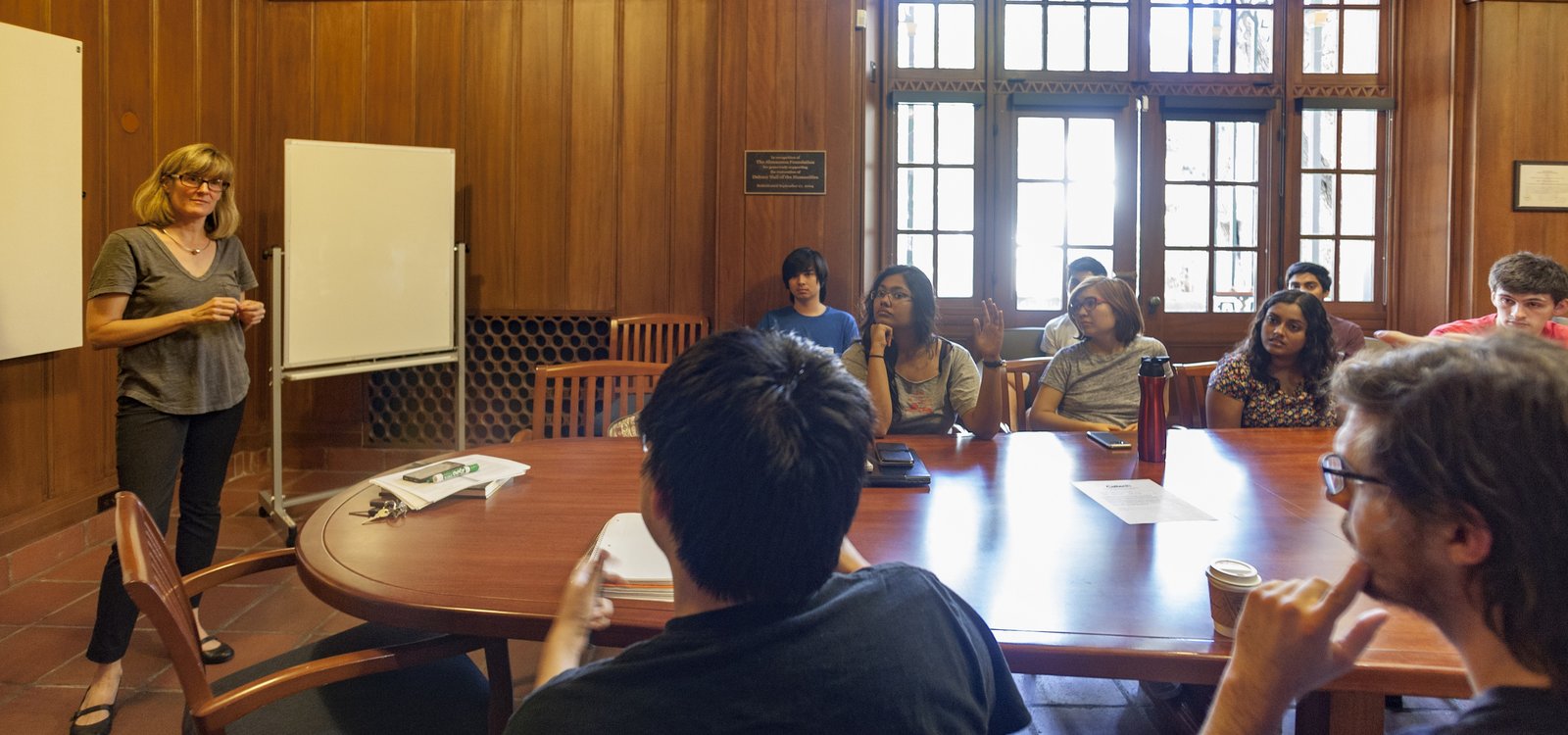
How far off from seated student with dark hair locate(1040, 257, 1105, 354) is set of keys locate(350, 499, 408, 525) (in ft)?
11.5

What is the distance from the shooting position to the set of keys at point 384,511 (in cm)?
171

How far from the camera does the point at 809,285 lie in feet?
14.1

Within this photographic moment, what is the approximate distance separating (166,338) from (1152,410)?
2.59 metres

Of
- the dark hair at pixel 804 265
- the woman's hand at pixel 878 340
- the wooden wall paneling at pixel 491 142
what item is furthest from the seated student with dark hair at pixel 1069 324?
the wooden wall paneling at pixel 491 142

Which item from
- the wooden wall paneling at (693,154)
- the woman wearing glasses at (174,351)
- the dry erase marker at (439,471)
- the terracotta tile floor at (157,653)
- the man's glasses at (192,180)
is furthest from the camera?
the wooden wall paneling at (693,154)

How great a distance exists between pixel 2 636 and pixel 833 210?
3567 mm

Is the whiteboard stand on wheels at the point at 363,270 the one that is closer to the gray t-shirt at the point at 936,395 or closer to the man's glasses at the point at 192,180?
the man's glasses at the point at 192,180

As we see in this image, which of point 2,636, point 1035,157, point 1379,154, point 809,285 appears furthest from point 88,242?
point 1379,154

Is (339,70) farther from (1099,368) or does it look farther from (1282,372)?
(1282,372)

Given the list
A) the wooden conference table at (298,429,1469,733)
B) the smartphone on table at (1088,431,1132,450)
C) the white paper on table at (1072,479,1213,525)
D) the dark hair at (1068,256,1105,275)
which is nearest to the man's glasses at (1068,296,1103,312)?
the smartphone on table at (1088,431,1132,450)

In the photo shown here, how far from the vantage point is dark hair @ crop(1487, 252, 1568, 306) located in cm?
323

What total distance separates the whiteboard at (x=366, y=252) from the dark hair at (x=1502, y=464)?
4096 mm

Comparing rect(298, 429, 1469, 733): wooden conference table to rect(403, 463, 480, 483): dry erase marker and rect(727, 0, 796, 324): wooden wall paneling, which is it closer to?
rect(403, 463, 480, 483): dry erase marker

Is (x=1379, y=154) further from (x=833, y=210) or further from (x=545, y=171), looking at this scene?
(x=545, y=171)
